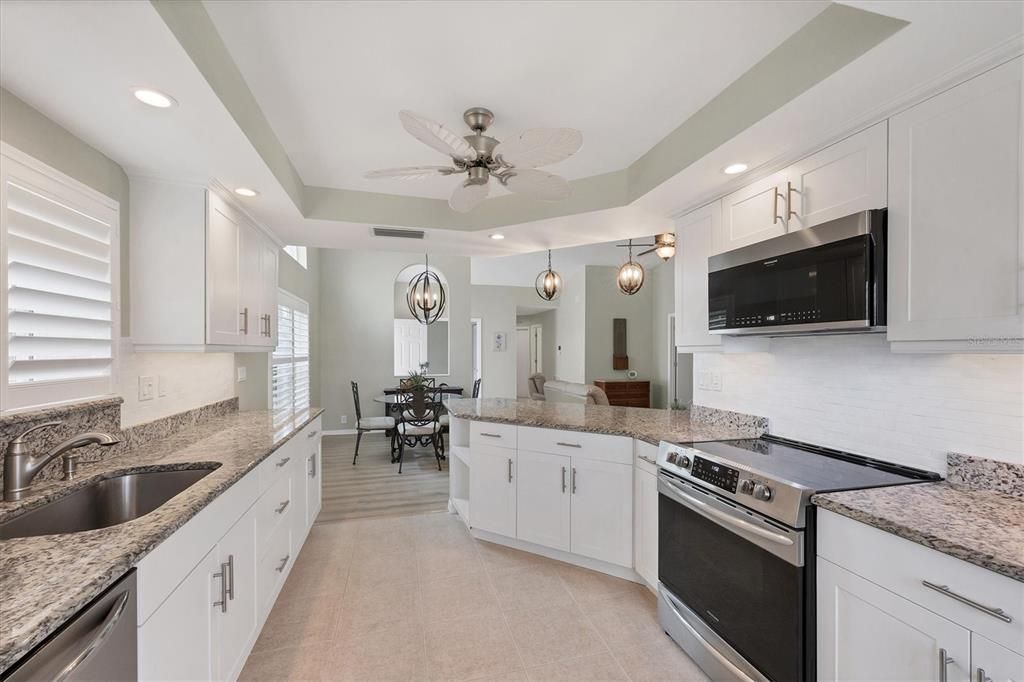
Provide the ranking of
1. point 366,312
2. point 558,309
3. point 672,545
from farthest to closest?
point 558,309 → point 366,312 → point 672,545

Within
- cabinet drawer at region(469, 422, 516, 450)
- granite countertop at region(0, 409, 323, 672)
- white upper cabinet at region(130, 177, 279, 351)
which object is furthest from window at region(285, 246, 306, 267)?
granite countertop at region(0, 409, 323, 672)

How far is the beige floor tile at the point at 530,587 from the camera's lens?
8.02 ft

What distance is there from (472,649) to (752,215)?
247cm

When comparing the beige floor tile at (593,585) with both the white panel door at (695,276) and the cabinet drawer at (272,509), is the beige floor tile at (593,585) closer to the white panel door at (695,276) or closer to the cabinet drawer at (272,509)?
the white panel door at (695,276)

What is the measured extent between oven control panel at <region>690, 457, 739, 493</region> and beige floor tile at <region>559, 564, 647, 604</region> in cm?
103

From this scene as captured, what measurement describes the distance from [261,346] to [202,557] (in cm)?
197

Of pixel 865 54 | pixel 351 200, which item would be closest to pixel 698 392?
pixel 865 54

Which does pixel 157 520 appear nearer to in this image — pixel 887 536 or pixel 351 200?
pixel 887 536

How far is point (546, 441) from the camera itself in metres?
2.85

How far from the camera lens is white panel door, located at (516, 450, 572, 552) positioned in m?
2.81

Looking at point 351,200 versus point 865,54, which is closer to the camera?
point 865,54

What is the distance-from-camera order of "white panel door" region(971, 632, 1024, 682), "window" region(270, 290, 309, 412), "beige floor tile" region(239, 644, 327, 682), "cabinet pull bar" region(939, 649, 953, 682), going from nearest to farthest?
"white panel door" region(971, 632, 1024, 682) → "cabinet pull bar" region(939, 649, 953, 682) → "beige floor tile" region(239, 644, 327, 682) → "window" region(270, 290, 309, 412)

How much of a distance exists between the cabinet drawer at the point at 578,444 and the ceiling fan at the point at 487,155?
1.39 meters

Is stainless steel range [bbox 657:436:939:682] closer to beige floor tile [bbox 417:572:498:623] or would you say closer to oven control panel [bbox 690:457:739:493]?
oven control panel [bbox 690:457:739:493]
